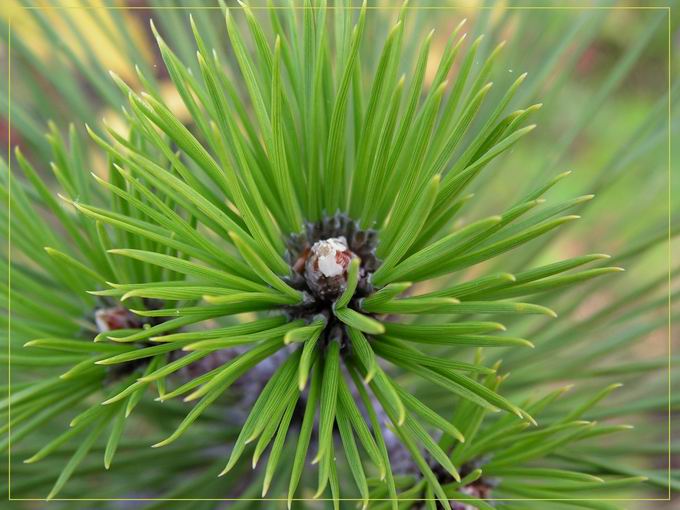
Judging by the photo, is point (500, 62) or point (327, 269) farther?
point (500, 62)

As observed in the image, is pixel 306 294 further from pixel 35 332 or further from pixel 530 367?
pixel 530 367

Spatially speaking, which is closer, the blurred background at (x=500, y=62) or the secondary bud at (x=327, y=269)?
the secondary bud at (x=327, y=269)

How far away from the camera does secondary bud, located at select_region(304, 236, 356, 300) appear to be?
0.37m

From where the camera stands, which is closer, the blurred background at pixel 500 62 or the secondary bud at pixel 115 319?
the secondary bud at pixel 115 319

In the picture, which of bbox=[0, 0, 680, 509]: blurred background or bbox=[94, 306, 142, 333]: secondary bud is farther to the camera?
bbox=[0, 0, 680, 509]: blurred background

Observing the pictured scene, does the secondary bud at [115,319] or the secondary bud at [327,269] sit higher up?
the secondary bud at [327,269]

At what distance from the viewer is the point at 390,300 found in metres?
0.34

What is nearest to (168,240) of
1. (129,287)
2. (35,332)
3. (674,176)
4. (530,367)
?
(129,287)

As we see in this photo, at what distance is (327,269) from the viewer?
0.37 metres

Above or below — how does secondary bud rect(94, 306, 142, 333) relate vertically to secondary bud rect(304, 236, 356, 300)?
below

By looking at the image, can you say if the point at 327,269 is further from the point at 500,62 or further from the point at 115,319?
the point at 500,62

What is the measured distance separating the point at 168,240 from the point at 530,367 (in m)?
0.47

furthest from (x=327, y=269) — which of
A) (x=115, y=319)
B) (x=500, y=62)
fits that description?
(x=500, y=62)

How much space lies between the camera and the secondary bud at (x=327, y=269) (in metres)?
0.37
